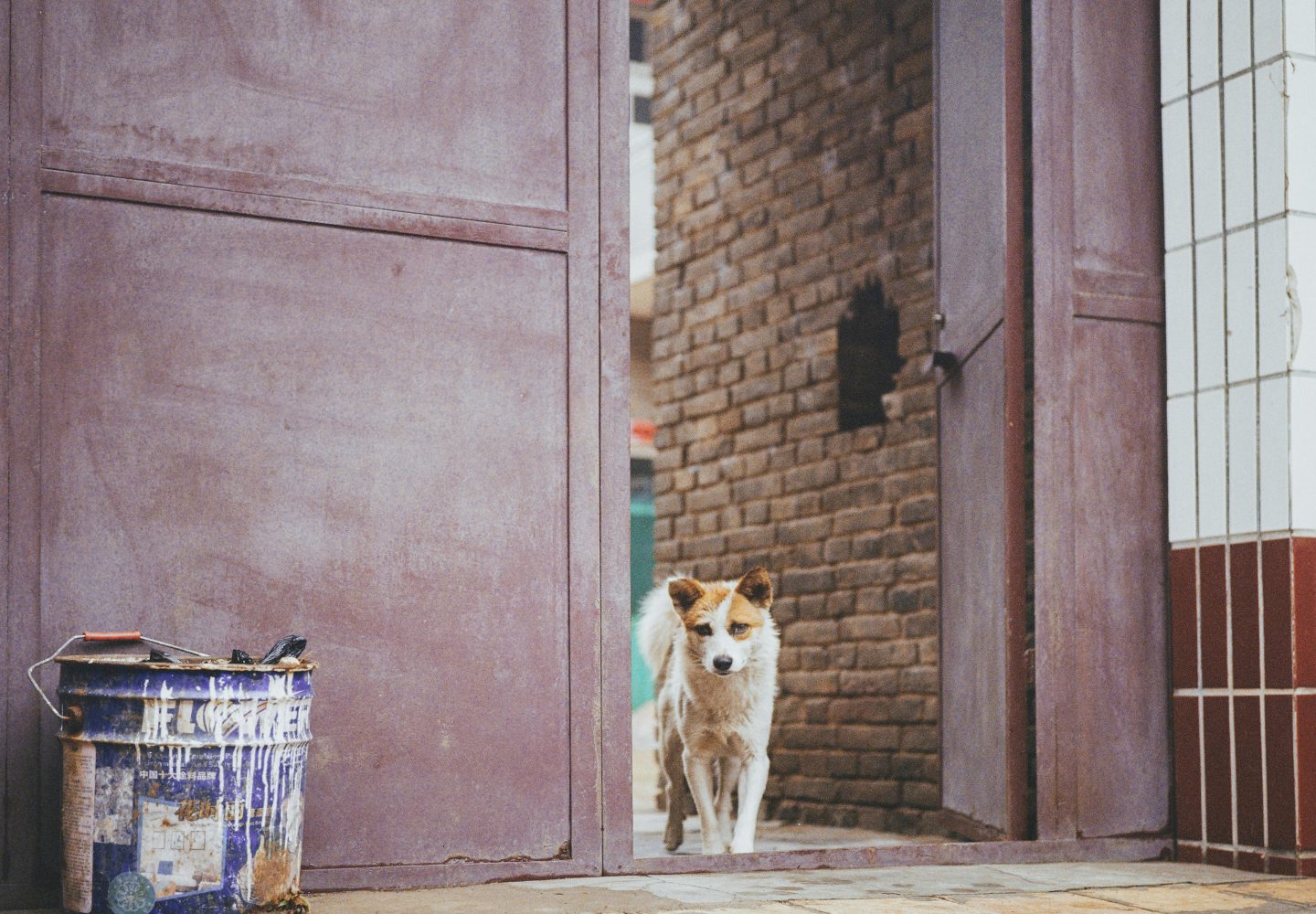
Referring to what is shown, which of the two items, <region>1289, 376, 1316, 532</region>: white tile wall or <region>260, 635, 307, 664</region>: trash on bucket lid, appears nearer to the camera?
<region>260, 635, 307, 664</region>: trash on bucket lid

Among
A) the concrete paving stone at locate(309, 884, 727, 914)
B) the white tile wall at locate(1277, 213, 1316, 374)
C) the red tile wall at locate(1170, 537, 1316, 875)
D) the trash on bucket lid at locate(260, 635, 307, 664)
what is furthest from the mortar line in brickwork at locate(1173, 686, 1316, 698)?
the trash on bucket lid at locate(260, 635, 307, 664)

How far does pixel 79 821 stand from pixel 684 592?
7.88 feet

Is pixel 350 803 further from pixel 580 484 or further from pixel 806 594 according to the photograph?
pixel 806 594

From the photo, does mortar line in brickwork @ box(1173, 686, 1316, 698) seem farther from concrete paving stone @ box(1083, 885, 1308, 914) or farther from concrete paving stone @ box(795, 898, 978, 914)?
concrete paving stone @ box(795, 898, 978, 914)

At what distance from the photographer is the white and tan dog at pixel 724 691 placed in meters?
4.90

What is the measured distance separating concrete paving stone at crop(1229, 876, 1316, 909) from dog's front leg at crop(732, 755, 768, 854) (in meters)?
1.43

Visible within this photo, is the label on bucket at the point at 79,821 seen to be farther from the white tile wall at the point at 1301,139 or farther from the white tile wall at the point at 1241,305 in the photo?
the white tile wall at the point at 1301,139

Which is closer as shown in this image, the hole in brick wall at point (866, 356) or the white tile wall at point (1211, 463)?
the white tile wall at point (1211, 463)

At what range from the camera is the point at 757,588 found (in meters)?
5.04

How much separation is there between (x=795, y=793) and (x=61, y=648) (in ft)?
13.0

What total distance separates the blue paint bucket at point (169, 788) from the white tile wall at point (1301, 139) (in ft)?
10.2

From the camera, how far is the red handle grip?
3158mm

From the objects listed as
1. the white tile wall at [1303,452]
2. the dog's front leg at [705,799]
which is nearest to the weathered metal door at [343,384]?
the dog's front leg at [705,799]

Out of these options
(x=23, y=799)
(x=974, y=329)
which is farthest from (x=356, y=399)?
(x=974, y=329)
